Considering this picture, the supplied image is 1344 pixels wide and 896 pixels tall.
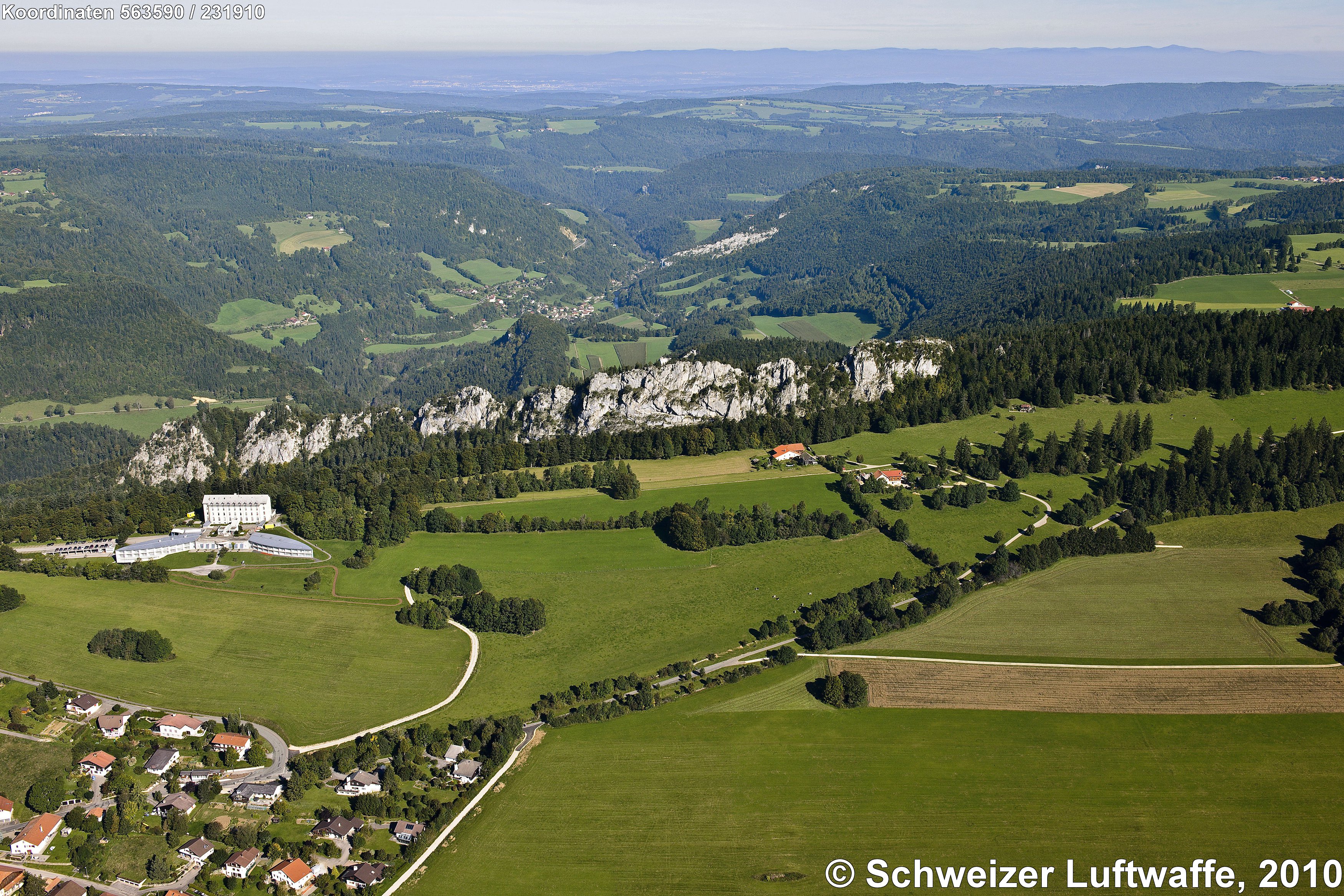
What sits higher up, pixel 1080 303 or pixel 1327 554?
pixel 1080 303

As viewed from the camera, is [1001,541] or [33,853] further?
[1001,541]

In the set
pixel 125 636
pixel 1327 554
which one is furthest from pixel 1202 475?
pixel 125 636

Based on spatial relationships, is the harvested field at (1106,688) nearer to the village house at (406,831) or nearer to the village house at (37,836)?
the village house at (406,831)

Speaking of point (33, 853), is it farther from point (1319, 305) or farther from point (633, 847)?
point (1319, 305)

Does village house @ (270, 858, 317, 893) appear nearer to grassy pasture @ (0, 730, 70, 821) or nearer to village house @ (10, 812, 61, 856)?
village house @ (10, 812, 61, 856)

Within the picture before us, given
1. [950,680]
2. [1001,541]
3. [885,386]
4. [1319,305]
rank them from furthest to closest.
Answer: [1319,305]
[885,386]
[1001,541]
[950,680]

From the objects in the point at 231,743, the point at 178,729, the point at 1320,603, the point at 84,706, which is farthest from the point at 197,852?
the point at 1320,603

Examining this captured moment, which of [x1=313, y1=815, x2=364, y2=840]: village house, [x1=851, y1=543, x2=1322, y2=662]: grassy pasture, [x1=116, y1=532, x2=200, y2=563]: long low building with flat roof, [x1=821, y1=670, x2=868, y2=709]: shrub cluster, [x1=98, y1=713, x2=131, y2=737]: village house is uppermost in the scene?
[x1=851, y1=543, x2=1322, y2=662]: grassy pasture

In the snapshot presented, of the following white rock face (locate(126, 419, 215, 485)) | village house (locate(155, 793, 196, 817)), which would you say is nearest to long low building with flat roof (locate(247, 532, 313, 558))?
village house (locate(155, 793, 196, 817))
